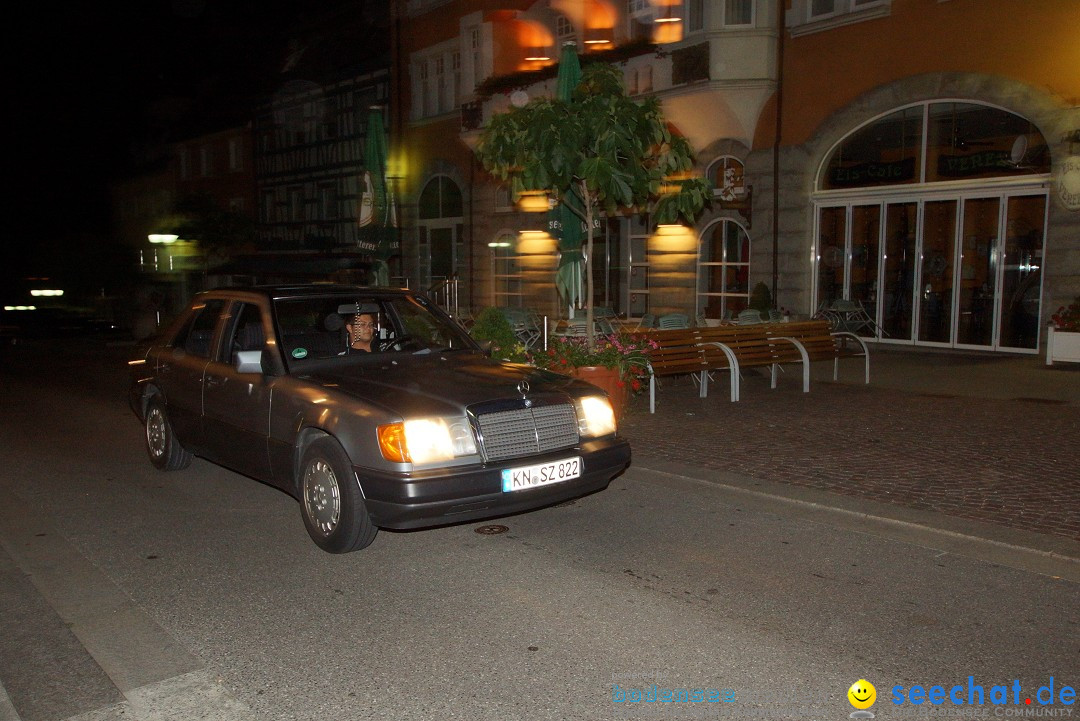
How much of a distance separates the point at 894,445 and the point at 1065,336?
7.10 metres

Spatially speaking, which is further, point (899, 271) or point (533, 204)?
point (533, 204)

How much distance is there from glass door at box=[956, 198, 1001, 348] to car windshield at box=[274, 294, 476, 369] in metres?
11.7

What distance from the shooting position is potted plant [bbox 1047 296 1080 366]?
540 inches

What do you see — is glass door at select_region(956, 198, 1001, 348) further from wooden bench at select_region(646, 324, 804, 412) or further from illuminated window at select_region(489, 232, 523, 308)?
illuminated window at select_region(489, 232, 523, 308)

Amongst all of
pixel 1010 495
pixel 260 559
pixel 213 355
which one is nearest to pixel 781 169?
pixel 1010 495

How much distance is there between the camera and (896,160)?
16.7 m

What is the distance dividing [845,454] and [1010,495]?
164 cm

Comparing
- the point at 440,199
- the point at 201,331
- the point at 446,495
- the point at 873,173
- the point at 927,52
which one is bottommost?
the point at 446,495

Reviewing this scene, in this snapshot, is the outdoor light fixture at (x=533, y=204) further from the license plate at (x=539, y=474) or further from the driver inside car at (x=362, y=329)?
the license plate at (x=539, y=474)

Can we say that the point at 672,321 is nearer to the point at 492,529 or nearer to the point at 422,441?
the point at 492,529

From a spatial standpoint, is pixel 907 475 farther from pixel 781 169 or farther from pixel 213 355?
pixel 781 169

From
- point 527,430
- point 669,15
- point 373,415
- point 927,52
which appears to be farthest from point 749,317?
point 373,415

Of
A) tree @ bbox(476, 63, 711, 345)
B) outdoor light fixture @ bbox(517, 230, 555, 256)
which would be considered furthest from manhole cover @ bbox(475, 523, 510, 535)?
outdoor light fixture @ bbox(517, 230, 555, 256)

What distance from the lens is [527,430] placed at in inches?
217
